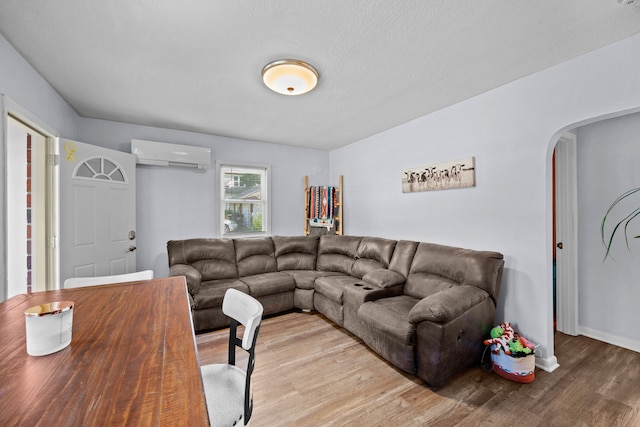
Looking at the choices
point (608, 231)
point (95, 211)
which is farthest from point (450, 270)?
point (95, 211)

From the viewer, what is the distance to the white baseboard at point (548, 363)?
219 centimetres

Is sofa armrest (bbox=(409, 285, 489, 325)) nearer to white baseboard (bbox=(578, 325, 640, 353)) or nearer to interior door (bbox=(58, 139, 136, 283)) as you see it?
white baseboard (bbox=(578, 325, 640, 353))

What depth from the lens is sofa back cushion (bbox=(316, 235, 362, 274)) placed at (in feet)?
12.5

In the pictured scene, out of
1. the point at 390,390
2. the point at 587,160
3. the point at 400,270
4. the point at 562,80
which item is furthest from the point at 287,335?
the point at 587,160

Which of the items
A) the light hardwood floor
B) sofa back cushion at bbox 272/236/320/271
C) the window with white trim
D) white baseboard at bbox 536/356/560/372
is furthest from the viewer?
the window with white trim

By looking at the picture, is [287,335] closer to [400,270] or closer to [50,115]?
[400,270]

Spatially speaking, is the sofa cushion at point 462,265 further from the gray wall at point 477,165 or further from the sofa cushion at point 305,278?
the sofa cushion at point 305,278

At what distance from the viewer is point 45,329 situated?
0.83 m

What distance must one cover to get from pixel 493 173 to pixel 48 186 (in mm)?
4392

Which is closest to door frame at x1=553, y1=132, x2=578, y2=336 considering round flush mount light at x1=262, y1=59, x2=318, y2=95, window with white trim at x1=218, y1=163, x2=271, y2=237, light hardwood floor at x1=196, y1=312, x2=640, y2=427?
light hardwood floor at x1=196, y1=312, x2=640, y2=427

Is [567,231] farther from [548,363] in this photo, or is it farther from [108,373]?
[108,373]

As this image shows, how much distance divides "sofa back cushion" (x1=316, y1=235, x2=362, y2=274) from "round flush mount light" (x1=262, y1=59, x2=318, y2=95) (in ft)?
7.68

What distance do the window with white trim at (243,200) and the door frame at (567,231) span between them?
3870 millimetres

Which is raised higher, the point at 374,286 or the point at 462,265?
the point at 462,265
